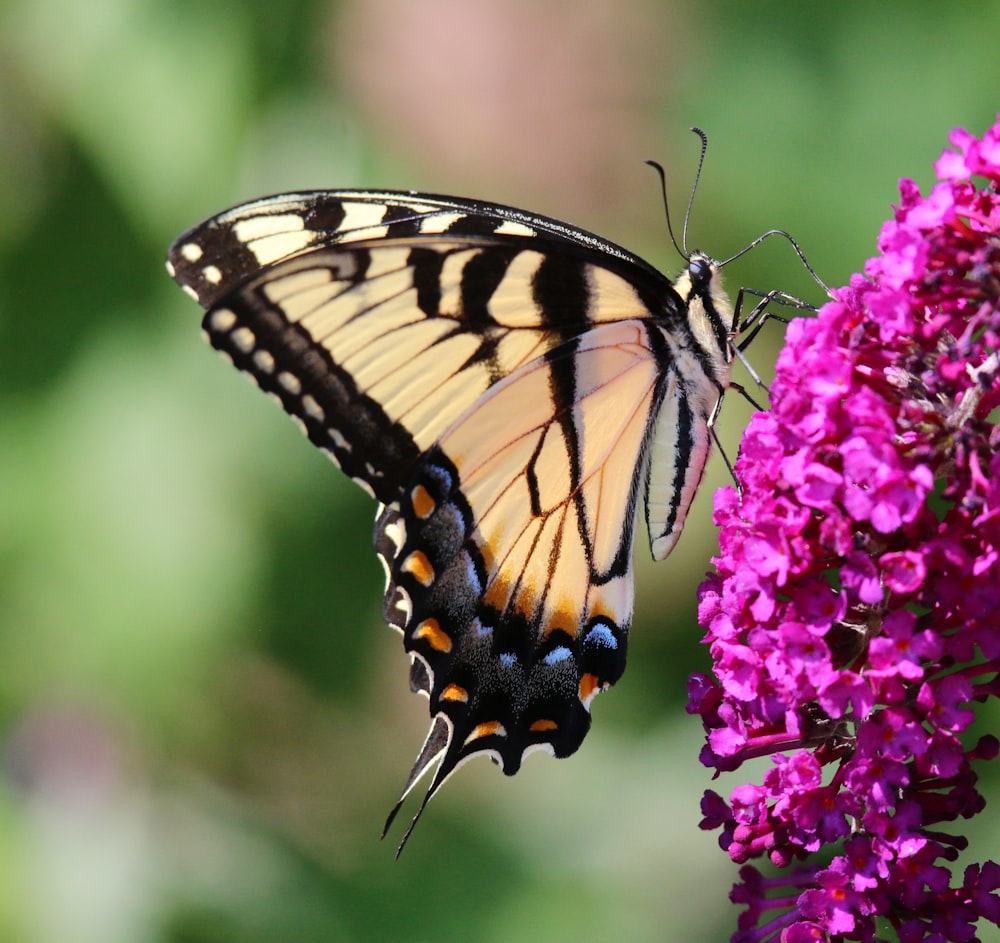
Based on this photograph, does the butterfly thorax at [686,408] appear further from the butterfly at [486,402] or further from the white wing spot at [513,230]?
the white wing spot at [513,230]

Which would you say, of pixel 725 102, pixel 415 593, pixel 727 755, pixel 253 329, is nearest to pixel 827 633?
pixel 727 755

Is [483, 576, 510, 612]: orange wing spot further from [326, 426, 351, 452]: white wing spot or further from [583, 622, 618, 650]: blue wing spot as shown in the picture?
[326, 426, 351, 452]: white wing spot

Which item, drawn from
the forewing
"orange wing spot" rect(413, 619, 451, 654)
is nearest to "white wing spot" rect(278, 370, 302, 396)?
the forewing

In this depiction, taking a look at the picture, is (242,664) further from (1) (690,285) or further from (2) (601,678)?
(1) (690,285)

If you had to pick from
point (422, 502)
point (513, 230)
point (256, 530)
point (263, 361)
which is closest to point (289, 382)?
point (263, 361)

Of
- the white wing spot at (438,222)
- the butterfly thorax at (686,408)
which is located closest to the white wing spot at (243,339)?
the white wing spot at (438,222)
